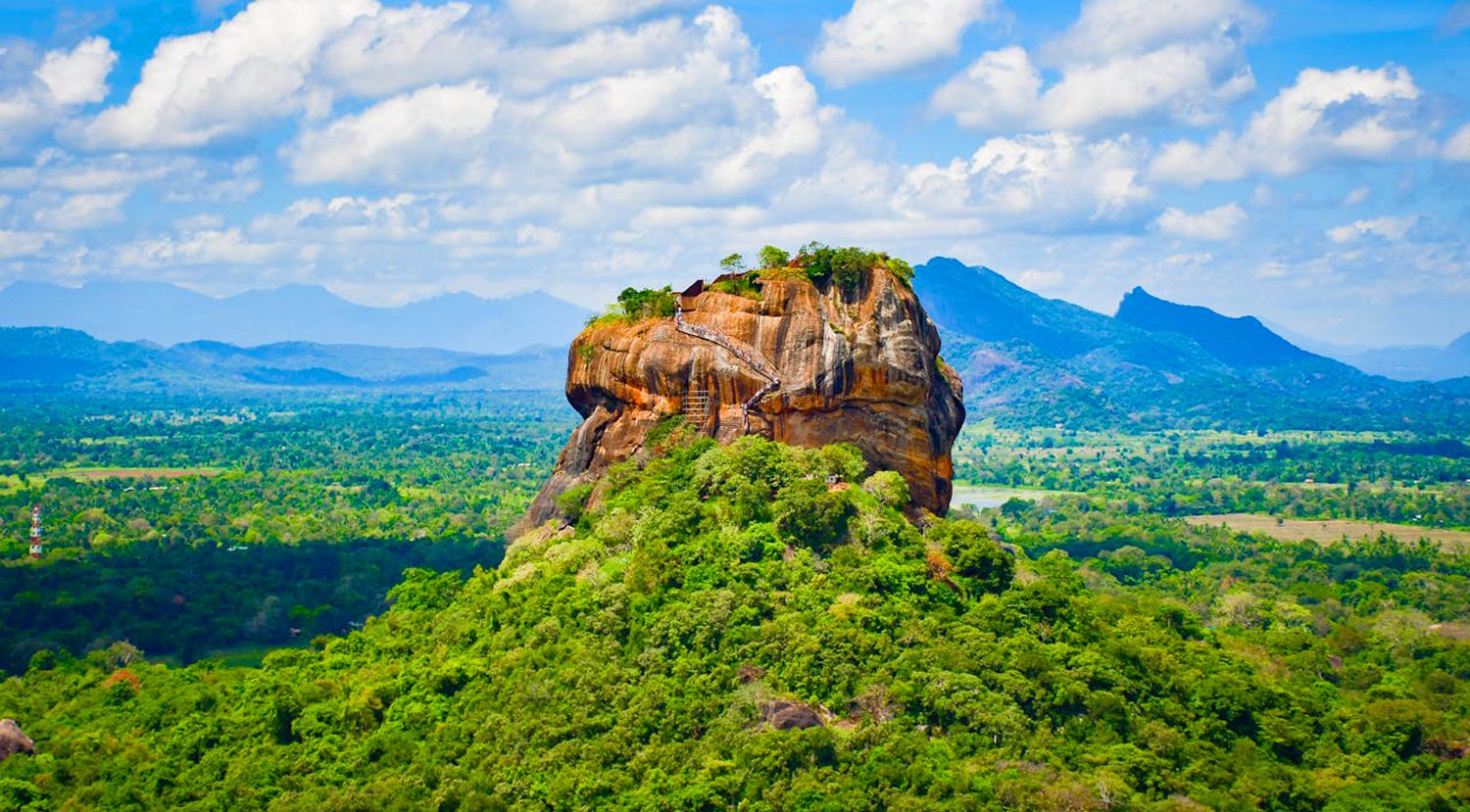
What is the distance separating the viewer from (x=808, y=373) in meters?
39.3

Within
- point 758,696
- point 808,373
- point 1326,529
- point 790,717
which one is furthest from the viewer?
point 1326,529

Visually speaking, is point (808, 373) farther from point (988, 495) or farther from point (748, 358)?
point (988, 495)

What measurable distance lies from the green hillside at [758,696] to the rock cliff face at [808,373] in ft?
4.59

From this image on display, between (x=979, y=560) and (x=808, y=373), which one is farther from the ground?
(x=808, y=373)

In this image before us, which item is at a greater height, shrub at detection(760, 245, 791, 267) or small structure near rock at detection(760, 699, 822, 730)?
shrub at detection(760, 245, 791, 267)

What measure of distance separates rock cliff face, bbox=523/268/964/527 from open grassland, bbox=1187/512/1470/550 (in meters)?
61.1

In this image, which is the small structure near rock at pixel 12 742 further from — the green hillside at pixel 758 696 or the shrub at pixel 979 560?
the shrub at pixel 979 560

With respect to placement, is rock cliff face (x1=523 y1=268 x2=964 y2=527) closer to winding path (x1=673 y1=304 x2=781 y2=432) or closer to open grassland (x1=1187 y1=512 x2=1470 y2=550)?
winding path (x1=673 y1=304 x2=781 y2=432)

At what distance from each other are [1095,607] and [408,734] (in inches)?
610

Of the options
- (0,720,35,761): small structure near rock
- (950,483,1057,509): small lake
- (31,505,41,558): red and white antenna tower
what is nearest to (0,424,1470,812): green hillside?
(0,720,35,761): small structure near rock

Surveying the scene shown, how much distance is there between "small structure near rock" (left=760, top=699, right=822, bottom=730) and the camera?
3038cm

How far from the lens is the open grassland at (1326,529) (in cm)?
9738

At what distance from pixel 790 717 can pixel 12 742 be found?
755 inches

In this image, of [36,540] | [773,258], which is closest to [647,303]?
[773,258]
